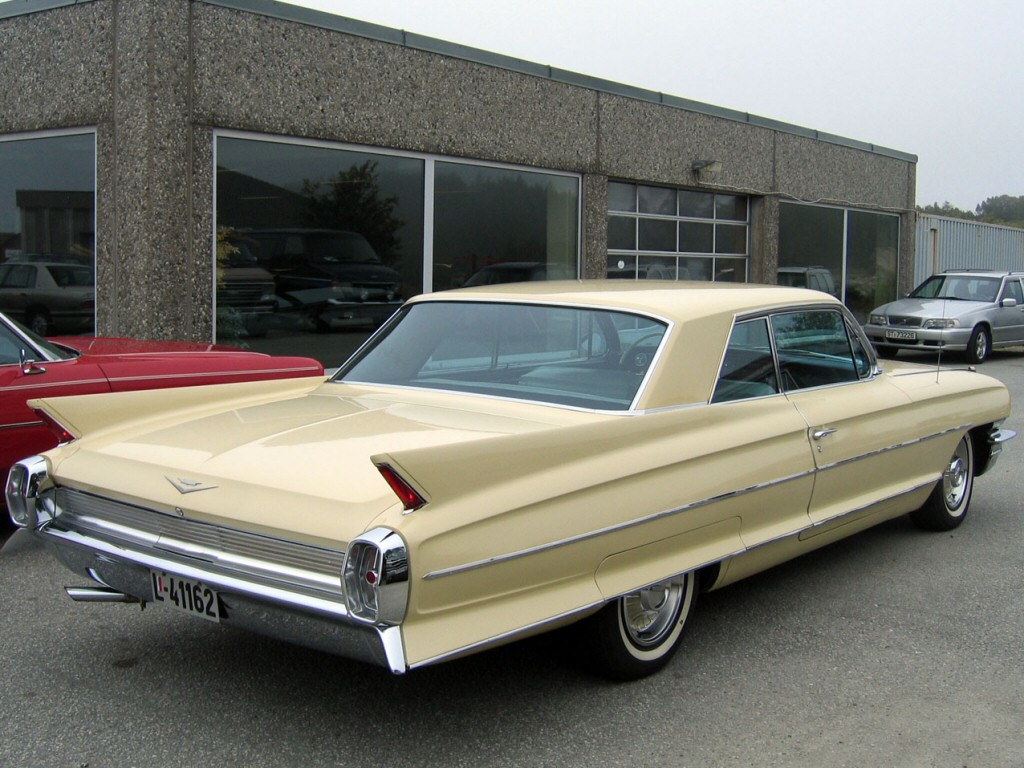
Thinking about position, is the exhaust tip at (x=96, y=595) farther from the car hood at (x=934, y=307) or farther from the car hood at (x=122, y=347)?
the car hood at (x=934, y=307)

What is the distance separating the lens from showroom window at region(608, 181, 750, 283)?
50.7 feet

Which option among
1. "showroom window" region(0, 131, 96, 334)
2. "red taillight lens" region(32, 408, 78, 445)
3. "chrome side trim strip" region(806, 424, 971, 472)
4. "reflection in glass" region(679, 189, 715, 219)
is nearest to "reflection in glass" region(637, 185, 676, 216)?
"reflection in glass" region(679, 189, 715, 219)

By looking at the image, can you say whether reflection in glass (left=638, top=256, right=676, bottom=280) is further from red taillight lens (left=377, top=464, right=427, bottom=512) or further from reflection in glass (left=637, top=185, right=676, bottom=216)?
red taillight lens (left=377, top=464, right=427, bottom=512)

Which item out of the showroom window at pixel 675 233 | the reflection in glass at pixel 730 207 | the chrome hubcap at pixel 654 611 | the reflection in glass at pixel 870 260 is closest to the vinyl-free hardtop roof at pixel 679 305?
the chrome hubcap at pixel 654 611

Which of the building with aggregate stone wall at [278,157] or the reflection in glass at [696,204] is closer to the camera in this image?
the building with aggregate stone wall at [278,157]

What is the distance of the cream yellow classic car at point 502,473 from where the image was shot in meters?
3.06

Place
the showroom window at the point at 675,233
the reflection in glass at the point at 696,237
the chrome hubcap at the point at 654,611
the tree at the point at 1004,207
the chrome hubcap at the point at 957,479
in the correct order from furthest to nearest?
the tree at the point at 1004,207 < the reflection in glass at the point at 696,237 < the showroom window at the point at 675,233 < the chrome hubcap at the point at 957,479 < the chrome hubcap at the point at 654,611

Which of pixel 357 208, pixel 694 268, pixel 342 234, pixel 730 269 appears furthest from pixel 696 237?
pixel 342 234

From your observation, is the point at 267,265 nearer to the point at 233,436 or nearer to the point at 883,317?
the point at 233,436

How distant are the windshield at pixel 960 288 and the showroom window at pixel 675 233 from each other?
319 cm

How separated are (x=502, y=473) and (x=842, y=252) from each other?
60.8ft

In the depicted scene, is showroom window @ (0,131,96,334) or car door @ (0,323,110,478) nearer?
car door @ (0,323,110,478)

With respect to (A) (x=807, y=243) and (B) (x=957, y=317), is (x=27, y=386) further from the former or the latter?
(A) (x=807, y=243)

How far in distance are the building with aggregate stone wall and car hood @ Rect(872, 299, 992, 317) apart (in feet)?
16.4
